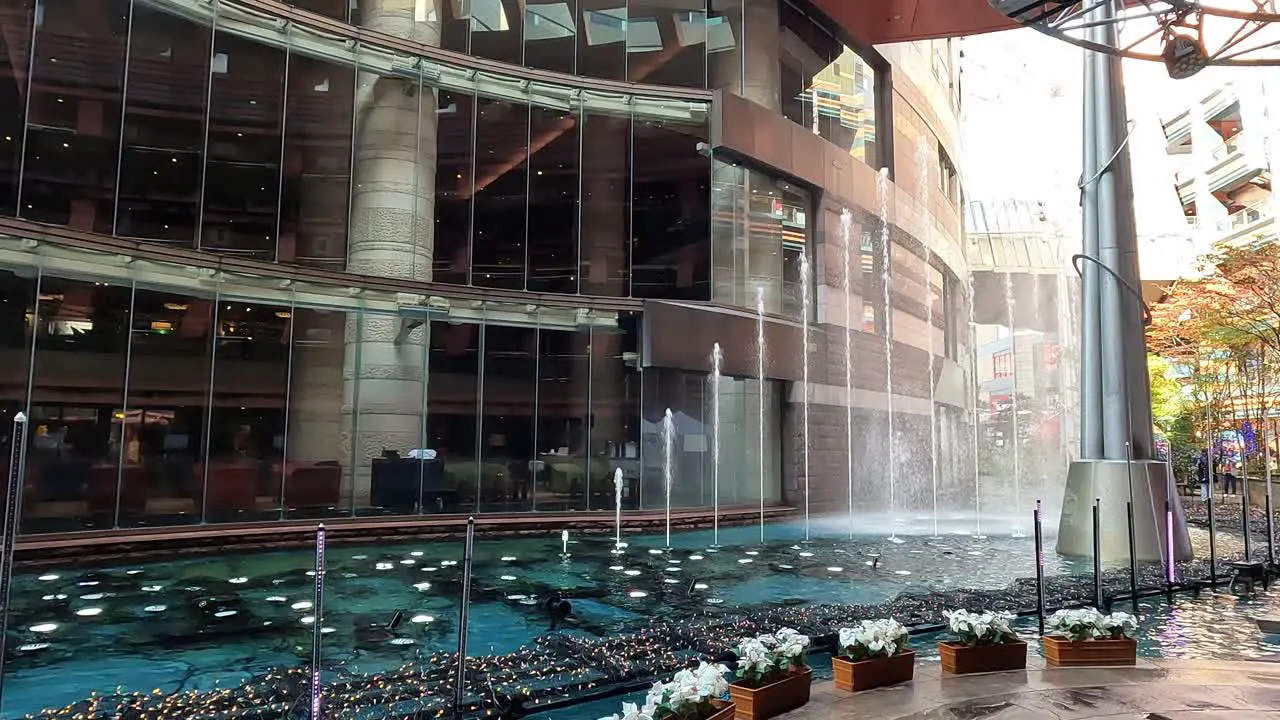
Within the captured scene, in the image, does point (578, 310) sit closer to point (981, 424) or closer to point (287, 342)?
point (287, 342)

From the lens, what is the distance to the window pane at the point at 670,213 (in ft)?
70.4

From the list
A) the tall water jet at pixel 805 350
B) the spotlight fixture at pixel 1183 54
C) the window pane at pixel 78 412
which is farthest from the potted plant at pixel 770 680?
the tall water jet at pixel 805 350

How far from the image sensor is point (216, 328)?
16562mm

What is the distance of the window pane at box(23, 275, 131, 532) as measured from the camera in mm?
14172

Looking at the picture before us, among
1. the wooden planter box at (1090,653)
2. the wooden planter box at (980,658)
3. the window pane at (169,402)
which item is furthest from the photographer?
the window pane at (169,402)

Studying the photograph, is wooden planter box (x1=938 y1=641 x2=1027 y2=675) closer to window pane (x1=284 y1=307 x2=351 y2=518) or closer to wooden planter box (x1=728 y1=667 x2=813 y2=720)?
wooden planter box (x1=728 y1=667 x2=813 y2=720)

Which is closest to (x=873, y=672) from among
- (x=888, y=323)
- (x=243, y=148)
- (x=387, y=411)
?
(x=387, y=411)

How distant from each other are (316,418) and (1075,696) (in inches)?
633

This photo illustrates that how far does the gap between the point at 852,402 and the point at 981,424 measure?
142 feet

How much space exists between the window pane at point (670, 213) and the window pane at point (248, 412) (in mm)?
9239

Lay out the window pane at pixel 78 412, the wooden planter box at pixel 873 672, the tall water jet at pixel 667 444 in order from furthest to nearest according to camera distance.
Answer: the tall water jet at pixel 667 444, the window pane at pixel 78 412, the wooden planter box at pixel 873 672

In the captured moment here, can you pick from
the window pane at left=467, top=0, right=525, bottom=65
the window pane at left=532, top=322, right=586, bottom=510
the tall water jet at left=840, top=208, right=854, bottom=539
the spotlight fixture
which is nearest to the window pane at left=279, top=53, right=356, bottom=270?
the window pane at left=467, top=0, right=525, bottom=65

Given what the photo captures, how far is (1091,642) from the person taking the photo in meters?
7.55

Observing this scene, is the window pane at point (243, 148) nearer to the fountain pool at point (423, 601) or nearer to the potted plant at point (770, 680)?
the fountain pool at point (423, 601)
